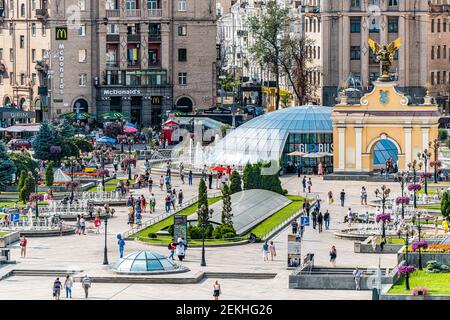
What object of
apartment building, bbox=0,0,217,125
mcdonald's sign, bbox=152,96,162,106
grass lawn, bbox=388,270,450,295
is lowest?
grass lawn, bbox=388,270,450,295

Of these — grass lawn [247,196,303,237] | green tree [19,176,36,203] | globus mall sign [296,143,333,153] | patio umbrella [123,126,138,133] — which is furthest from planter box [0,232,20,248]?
patio umbrella [123,126,138,133]

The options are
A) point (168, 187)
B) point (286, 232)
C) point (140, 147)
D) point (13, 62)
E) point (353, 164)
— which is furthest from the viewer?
point (13, 62)

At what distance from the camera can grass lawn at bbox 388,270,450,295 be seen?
154 feet

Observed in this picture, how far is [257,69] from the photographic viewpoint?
196625 millimetres

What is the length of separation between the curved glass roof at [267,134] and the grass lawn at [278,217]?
61.8ft

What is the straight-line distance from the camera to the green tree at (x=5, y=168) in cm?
8900

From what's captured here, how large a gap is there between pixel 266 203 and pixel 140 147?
160 ft

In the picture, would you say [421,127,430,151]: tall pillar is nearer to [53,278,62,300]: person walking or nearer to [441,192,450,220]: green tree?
[441,192,450,220]: green tree

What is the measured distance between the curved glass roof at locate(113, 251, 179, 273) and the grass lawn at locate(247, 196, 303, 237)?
13839 millimetres

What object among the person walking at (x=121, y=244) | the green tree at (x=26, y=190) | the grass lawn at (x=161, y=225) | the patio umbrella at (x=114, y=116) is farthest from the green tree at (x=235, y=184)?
the patio umbrella at (x=114, y=116)

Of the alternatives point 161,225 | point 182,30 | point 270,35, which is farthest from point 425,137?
point 270,35

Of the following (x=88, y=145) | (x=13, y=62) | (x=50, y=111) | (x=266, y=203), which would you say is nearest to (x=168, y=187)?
(x=266, y=203)

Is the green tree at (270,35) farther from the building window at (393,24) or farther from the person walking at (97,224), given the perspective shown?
the person walking at (97,224)
